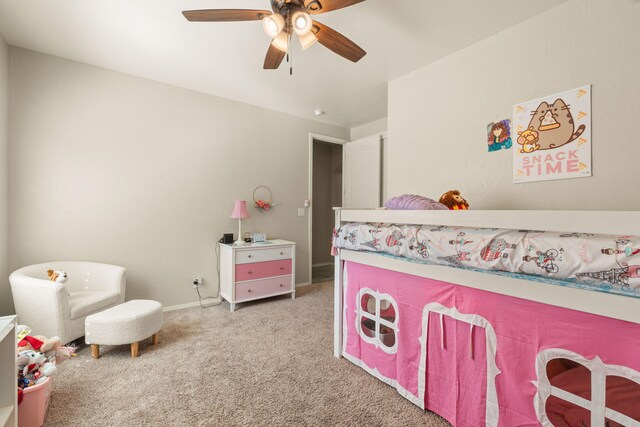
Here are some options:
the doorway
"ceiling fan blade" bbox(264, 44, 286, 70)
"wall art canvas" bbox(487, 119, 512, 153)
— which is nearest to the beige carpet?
"wall art canvas" bbox(487, 119, 512, 153)

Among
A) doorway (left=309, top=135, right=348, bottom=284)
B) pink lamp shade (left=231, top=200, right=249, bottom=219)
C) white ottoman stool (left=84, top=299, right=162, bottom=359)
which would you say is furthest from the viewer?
doorway (left=309, top=135, right=348, bottom=284)

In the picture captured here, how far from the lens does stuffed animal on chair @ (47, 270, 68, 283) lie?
2035 millimetres

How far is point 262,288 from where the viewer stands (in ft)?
10.5

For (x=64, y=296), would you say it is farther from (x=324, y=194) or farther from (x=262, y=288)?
(x=324, y=194)

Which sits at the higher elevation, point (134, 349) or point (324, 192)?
point (324, 192)

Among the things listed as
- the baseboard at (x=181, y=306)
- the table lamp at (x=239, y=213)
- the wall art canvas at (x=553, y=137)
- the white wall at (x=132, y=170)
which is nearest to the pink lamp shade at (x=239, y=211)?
the table lamp at (x=239, y=213)

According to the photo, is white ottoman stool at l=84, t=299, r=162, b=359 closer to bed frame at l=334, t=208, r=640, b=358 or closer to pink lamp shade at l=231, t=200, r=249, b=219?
pink lamp shade at l=231, t=200, r=249, b=219

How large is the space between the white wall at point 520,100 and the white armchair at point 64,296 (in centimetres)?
276

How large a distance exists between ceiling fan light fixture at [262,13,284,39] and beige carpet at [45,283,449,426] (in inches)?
81.6

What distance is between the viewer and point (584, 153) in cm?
169

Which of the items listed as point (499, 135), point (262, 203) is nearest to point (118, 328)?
point (262, 203)

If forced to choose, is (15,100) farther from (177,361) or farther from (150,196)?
(177,361)

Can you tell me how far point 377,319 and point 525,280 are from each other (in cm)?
87

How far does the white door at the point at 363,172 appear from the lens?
147 inches
